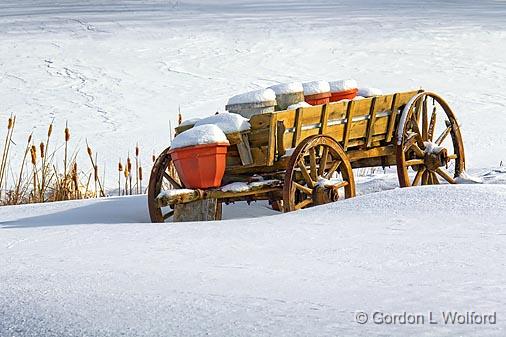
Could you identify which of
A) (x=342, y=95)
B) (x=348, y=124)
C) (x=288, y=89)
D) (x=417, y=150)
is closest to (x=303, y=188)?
(x=348, y=124)

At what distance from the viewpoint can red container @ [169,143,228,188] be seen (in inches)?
169

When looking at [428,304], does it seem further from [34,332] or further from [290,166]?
[290,166]

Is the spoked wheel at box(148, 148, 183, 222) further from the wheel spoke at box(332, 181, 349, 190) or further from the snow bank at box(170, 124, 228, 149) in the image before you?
the wheel spoke at box(332, 181, 349, 190)

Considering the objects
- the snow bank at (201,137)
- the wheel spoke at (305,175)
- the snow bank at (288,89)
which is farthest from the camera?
the snow bank at (288,89)

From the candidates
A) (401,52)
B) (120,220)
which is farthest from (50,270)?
(401,52)

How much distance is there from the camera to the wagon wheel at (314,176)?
14.0 feet

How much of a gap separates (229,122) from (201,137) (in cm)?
27

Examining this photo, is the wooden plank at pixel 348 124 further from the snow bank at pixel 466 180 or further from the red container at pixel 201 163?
the snow bank at pixel 466 180

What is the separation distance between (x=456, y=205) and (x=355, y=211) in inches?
16.1

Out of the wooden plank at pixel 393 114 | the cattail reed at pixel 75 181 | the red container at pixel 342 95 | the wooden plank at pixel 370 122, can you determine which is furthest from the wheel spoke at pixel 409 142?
the cattail reed at pixel 75 181

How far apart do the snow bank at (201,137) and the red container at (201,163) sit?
2cm

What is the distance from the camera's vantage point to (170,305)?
2295 mm

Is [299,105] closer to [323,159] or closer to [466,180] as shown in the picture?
[323,159]

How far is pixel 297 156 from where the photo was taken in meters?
4.30
